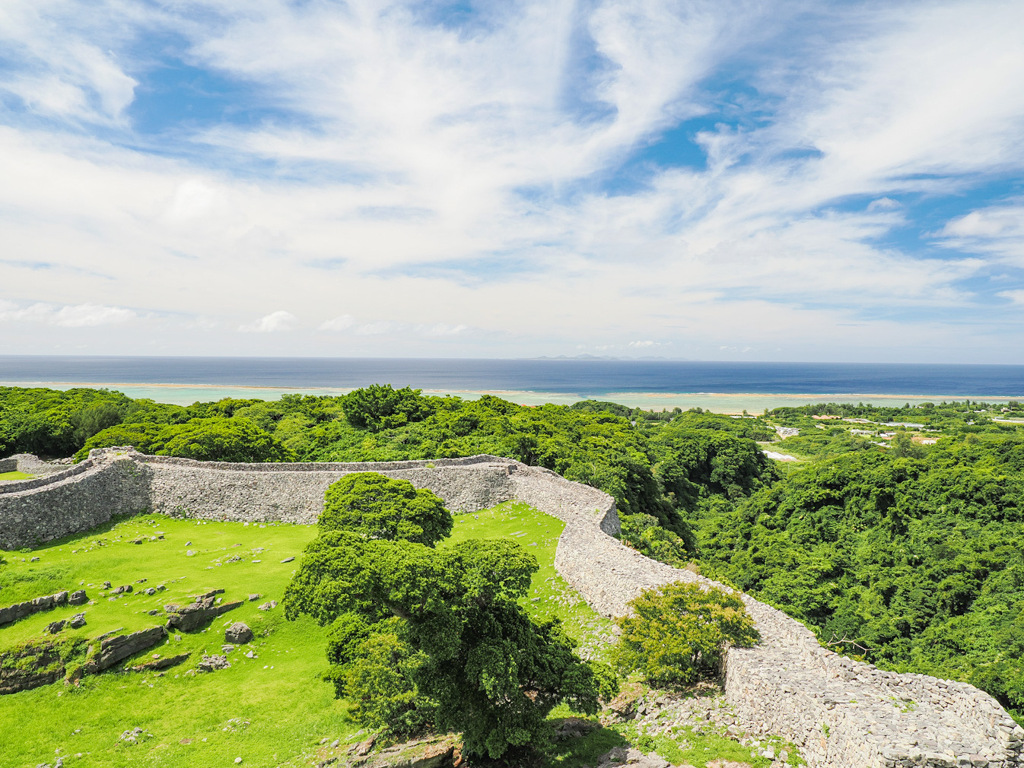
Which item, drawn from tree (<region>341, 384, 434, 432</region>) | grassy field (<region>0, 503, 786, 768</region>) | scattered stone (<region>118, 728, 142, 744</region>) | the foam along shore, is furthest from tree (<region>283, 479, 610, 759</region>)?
the foam along shore

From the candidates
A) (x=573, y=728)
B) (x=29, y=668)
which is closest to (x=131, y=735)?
(x=29, y=668)

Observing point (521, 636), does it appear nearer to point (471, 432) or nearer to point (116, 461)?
point (116, 461)

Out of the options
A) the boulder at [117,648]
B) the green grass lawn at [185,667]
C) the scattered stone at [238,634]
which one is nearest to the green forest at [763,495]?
the green grass lawn at [185,667]

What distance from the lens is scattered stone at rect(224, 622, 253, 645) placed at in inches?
608

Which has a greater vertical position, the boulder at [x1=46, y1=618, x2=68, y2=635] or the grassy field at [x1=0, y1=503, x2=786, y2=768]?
the boulder at [x1=46, y1=618, x2=68, y2=635]

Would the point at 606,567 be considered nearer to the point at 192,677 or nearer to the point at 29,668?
the point at 192,677

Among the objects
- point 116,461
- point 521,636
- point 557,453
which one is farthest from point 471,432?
point 521,636

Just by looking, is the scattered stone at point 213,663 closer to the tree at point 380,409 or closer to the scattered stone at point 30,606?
the scattered stone at point 30,606

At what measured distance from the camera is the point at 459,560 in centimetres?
1031

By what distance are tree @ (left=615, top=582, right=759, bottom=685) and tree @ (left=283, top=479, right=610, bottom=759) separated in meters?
1.88

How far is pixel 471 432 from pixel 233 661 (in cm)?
2610

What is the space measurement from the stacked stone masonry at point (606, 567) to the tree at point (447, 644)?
3.98m

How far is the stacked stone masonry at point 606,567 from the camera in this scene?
9016 millimetres

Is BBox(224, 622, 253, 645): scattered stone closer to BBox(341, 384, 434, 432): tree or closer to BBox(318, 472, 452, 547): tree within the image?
BBox(318, 472, 452, 547): tree
